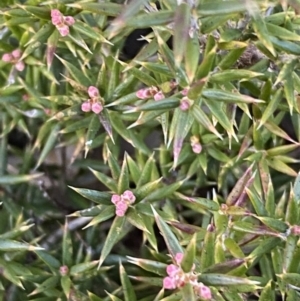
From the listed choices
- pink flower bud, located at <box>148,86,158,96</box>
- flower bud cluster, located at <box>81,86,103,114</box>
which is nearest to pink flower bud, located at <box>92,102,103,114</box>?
flower bud cluster, located at <box>81,86,103,114</box>

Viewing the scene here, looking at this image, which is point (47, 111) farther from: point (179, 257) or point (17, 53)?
point (179, 257)

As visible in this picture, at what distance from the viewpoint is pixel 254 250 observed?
875mm

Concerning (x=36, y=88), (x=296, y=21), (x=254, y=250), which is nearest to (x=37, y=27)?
(x=36, y=88)

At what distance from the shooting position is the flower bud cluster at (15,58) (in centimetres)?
110

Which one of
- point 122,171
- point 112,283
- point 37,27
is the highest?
point 37,27

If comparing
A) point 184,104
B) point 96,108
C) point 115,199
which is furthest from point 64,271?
point 184,104

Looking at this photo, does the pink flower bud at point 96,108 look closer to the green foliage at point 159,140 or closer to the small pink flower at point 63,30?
the green foliage at point 159,140

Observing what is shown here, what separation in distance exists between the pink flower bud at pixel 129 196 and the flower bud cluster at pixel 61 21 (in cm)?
30

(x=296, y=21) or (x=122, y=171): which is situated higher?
(x=296, y=21)

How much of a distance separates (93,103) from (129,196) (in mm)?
197

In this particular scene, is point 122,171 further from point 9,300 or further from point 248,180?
point 9,300

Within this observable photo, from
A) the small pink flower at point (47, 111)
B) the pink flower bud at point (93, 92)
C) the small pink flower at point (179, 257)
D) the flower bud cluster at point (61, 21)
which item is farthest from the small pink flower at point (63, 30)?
the small pink flower at point (179, 257)

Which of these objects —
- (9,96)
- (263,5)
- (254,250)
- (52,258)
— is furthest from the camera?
(9,96)

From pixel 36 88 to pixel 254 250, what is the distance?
0.59 m
